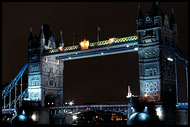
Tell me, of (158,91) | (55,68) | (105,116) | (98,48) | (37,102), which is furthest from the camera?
(105,116)

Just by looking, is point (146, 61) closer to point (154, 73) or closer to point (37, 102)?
point (154, 73)

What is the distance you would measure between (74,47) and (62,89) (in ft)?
35.6

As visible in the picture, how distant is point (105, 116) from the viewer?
358 ft

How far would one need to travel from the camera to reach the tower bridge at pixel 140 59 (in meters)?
50.7

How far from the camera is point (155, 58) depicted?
51000 millimetres

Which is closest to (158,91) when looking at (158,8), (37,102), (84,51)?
→ (158,8)

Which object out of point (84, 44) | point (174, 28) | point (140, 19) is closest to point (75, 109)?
point (84, 44)

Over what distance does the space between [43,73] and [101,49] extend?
13.5 meters

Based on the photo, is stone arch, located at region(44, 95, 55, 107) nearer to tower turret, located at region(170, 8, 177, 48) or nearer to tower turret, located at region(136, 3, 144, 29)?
tower turret, located at region(136, 3, 144, 29)

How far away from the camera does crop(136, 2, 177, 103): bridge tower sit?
5041cm

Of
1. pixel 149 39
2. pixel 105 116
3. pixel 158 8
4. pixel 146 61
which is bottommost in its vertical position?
pixel 105 116

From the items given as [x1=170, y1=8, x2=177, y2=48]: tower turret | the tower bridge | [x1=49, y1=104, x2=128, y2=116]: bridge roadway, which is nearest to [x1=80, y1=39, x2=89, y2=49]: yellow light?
the tower bridge

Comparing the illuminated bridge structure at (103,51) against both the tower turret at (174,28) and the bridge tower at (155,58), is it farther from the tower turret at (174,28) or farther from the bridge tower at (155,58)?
the tower turret at (174,28)

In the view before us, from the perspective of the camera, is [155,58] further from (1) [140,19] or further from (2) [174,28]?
(2) [174,28]
